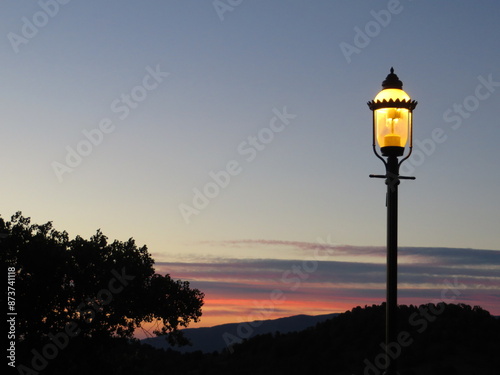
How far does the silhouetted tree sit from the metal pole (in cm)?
1822

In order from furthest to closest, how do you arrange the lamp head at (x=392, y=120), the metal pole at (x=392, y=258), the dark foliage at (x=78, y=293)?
the dark foliage at (x=78, y=293)
the lamp head at (x=392, y=120)
the metal pole at (x=392, y=258)

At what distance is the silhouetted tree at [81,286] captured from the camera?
2453 cm

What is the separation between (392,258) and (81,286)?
1915 cm

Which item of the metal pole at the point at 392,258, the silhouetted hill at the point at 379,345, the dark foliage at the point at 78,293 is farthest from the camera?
the silhouetted hill at the point at 379,345

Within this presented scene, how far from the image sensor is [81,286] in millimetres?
25281

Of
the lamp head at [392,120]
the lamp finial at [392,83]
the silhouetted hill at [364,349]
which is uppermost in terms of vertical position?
the lamp finial at [392,83]

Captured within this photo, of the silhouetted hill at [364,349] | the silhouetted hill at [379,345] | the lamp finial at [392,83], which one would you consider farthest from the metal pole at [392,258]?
the silhouetted hill at [379,345]

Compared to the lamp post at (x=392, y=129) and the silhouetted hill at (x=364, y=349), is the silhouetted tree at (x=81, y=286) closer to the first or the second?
the silhouetted hill at (x=364, y=349)

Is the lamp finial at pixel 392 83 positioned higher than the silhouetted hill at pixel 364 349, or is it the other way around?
the lamp finial at pixel 392 83

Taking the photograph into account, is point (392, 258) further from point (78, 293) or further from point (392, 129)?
point (78, 293)

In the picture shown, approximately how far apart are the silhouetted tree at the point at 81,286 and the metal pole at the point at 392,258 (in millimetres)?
18216

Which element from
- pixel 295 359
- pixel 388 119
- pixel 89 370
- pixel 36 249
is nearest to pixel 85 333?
pixel 89 370

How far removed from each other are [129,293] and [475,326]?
1028 inches

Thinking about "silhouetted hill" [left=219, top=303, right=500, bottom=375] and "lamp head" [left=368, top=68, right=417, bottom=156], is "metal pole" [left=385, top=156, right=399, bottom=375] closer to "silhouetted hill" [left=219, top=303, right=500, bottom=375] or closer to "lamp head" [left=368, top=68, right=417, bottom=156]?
"lamp head" [left=368, top=68, right=417, bottom=156]
